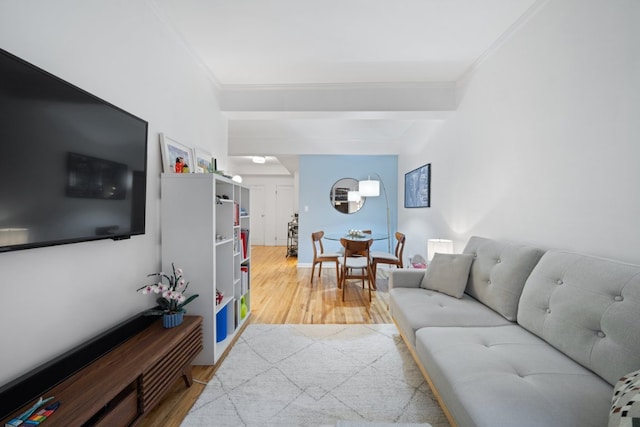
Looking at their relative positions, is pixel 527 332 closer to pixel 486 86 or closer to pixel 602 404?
pixel 602 404

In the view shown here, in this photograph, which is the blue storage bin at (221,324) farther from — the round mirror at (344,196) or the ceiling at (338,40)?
the round mirror at (344,196)

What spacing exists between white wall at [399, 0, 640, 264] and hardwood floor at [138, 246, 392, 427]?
1.48 metres

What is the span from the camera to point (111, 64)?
1487 mm

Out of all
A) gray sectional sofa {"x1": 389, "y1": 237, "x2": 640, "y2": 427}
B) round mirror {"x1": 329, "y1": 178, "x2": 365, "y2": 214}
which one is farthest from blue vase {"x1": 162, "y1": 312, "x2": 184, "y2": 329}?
round mirror {"x1": 329, "y1": 178, "x2": 365, "y2": 214}

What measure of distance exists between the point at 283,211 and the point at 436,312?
7133 mm

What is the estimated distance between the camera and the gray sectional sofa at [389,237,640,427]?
0.94m

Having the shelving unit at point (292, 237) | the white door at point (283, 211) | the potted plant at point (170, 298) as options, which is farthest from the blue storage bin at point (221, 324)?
the white door at point (283, 211)

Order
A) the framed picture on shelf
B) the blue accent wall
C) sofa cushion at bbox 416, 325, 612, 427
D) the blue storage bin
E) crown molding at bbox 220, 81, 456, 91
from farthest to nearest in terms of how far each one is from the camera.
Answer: the blue accent wall, the framed picture on shelf, crown molding at bbox 220, 81, 456, 91, the blue storage bin, sofa cushion at bbox 416, 325, 612, 427

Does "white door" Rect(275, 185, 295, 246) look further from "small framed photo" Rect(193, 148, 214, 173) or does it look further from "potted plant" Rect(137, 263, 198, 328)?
"potted plant" Rect(137, 263, 198, 328)

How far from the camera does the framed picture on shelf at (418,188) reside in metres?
3.74

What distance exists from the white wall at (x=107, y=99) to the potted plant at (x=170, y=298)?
0.37 ft

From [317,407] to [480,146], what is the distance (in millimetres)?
2534

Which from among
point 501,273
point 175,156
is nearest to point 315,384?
point 501,273

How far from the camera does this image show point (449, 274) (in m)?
2.14
